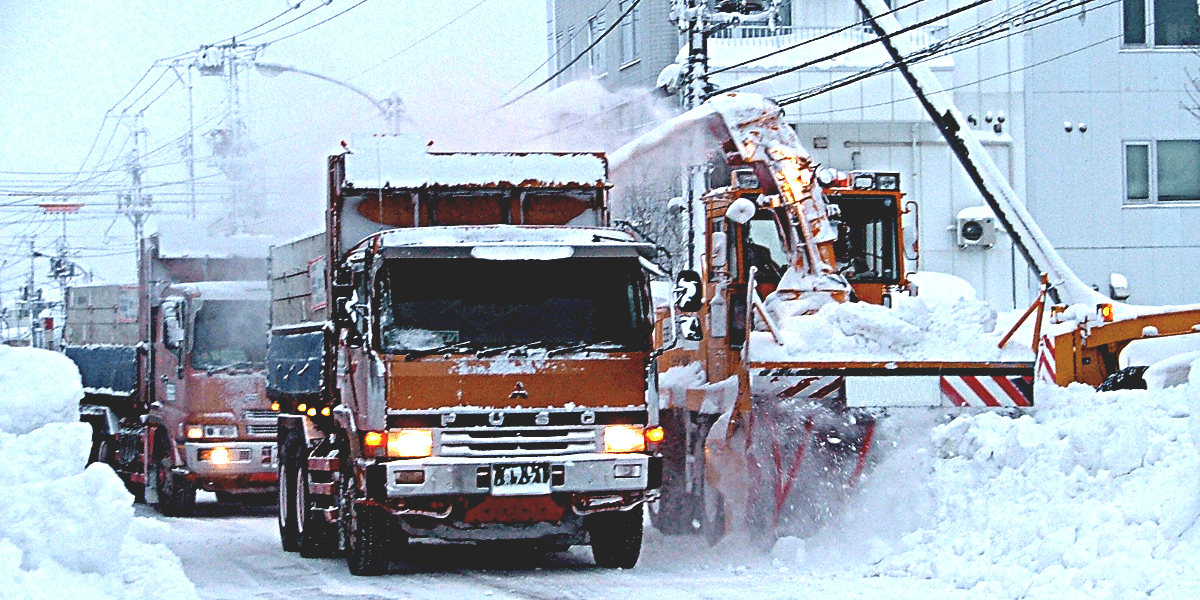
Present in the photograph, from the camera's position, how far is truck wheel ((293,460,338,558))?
13.9 meters

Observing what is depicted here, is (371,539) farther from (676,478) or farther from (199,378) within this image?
(199,378)

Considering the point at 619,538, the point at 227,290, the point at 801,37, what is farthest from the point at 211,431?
the point at 801,37

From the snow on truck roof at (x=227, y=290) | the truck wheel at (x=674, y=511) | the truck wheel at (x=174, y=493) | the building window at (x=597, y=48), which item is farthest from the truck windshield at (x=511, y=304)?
the building window at (x=597, y=48)

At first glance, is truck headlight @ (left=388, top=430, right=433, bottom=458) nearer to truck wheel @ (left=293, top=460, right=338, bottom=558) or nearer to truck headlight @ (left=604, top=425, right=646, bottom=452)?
truck headlight @ (left=604, top=425, right=646, bottom=452)

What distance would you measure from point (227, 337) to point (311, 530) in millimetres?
6125

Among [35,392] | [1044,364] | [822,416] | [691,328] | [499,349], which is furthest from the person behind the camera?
[1044,364]

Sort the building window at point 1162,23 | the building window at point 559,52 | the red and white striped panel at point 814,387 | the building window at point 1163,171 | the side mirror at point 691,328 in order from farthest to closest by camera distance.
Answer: the building window at point 559,52 → the building window at point 1163,171 → the building window at point 1162,23 → the red and white striped panel at point 814,387 → the side mirror at point 691,328

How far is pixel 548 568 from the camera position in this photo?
12.6 m

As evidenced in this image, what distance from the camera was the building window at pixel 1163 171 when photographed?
3644 centimetres

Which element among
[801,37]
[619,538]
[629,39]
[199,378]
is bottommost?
[619,538]

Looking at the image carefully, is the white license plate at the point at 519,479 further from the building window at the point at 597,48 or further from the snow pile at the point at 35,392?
the building window at the point at 597,48

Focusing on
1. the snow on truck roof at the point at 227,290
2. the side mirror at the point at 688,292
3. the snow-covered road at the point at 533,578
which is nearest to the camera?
the snow-covered road at the point at 533,578

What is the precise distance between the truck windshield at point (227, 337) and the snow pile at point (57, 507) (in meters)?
9.46

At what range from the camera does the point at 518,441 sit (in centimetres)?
1145
